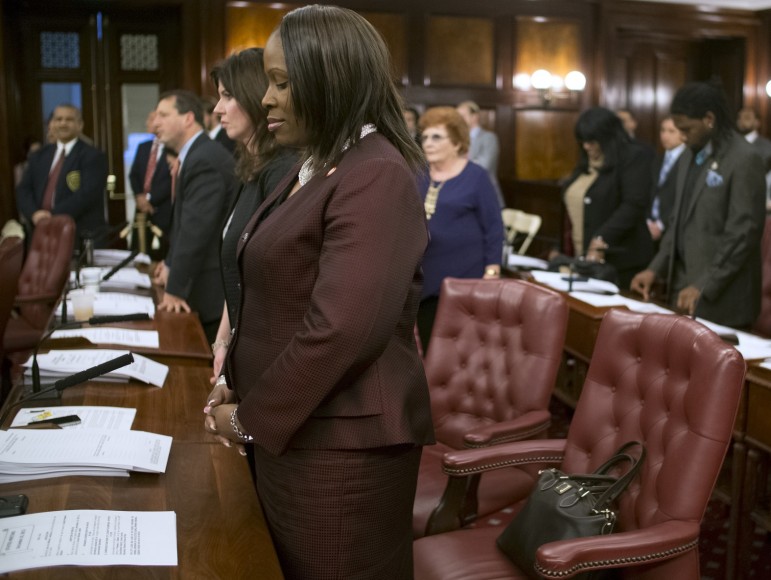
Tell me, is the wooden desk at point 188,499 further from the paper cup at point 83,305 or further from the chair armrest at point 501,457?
the paper cup at point 83,305

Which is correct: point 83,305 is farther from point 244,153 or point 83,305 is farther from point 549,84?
point 549,84

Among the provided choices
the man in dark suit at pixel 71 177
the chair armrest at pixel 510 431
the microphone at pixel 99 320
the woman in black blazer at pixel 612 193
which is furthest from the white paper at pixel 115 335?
the man in dark suit at pixel 71 177

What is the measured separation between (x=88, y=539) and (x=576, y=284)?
10.1 ft

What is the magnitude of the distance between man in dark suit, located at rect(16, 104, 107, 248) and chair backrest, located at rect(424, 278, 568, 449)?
4004 millimetres

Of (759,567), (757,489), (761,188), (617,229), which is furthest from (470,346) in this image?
(617,229)

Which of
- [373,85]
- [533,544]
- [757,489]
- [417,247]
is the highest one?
[373,85]

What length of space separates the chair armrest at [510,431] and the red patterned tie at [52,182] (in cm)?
482

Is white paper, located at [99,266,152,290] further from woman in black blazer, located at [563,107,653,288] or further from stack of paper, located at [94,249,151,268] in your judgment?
woman in black blazer, located at [563,107,653,288]

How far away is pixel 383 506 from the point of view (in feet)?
5.14

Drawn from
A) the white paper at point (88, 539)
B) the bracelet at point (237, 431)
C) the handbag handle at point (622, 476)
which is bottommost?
the handbag handle at point (622, 476)

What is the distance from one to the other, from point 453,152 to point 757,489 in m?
2.01

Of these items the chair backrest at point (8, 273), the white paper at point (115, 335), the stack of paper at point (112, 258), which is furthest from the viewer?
the stack of paper at point (112, 258)

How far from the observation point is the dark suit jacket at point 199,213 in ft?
11.3

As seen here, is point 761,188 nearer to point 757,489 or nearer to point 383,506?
point 757,489
